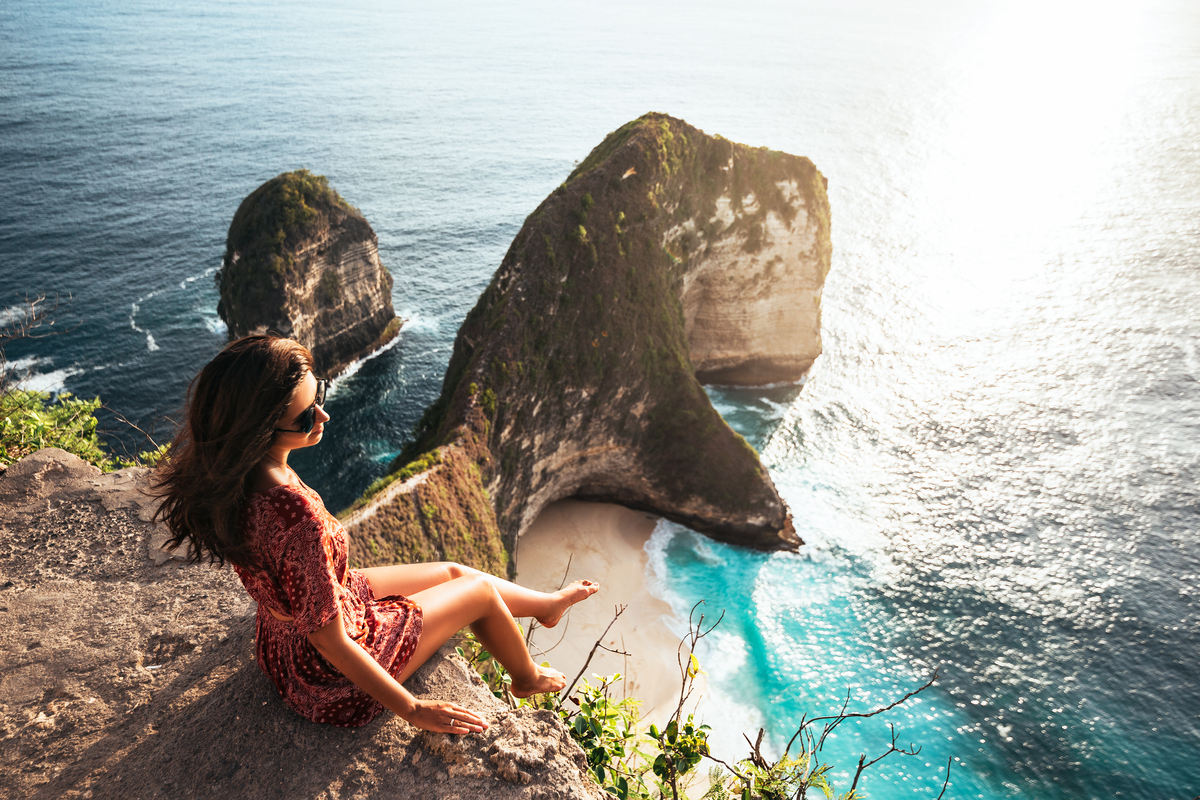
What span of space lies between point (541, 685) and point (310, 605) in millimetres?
2520

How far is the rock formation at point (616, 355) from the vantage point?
20.0 metres

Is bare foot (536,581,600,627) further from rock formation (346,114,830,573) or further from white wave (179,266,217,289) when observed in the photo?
white wave (179,266,217,289)

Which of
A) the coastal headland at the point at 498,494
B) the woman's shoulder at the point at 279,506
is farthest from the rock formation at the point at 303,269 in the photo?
the woman's shoulder at the point at 279,506

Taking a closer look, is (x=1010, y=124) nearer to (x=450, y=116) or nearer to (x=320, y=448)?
(x=450, y=116)

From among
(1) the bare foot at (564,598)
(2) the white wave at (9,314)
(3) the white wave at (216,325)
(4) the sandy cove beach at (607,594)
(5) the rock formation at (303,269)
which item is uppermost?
A: (1) the bare foot at (564,598)

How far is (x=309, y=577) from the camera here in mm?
4203

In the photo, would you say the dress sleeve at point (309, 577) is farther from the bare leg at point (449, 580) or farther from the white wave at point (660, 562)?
the white wave at point (660, 562)

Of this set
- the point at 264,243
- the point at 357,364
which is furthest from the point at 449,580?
the point at 357,364

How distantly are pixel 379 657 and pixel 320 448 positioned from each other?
3455cm

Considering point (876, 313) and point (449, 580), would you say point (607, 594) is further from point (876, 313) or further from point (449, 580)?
point (876, 313)

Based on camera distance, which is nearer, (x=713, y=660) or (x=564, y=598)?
(x=564, y=598)

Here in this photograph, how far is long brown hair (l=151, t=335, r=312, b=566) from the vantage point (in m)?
4.06

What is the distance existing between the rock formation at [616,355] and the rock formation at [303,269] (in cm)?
1978

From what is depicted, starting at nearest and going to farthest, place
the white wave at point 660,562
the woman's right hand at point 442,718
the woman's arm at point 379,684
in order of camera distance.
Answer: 1. the woman's arm at point 379,684
2. the woman's right hand at point 442,718
3. the white wave at point 660,562
